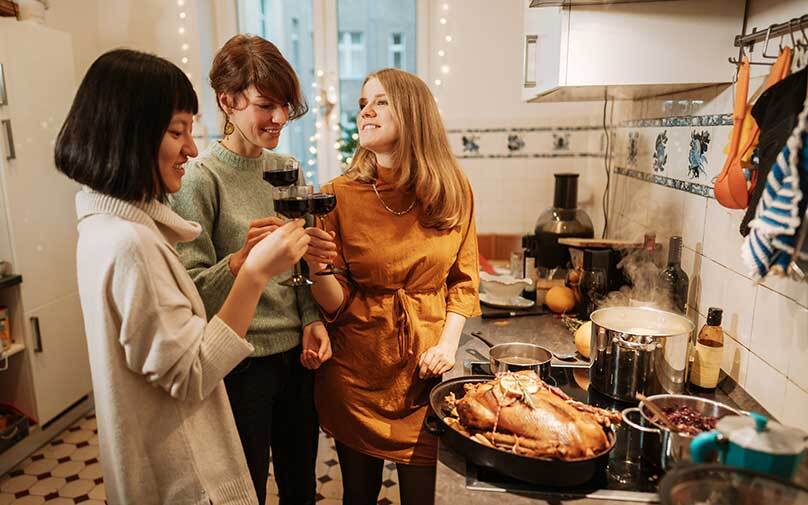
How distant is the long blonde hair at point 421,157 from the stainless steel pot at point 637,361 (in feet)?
1.64

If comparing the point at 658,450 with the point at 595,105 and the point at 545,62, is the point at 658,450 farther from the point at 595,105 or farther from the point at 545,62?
the point at 595,105

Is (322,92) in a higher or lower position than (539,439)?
higher

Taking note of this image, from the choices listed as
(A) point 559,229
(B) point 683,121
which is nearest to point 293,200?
(B) point 683,121

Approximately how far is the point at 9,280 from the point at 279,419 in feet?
5.50

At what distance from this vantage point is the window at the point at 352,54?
3527mm

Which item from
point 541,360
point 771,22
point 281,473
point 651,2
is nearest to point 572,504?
point 541,360

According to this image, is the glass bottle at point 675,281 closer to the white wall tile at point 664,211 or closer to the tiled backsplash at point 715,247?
the tiled backsplash at point 715,247

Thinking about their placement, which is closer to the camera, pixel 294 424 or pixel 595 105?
pixel 294 424

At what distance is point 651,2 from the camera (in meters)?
1.48

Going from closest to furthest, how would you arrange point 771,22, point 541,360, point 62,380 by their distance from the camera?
point 771,22 → point 541,360 → point 62,380

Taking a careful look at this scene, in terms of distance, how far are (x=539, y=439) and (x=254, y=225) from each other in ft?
2.49

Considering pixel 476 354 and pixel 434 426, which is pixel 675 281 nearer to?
pixel 476 354

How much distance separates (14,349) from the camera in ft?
8.52

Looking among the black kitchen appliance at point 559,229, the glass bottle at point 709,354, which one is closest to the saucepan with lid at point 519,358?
the glass bottle at point 709,354
